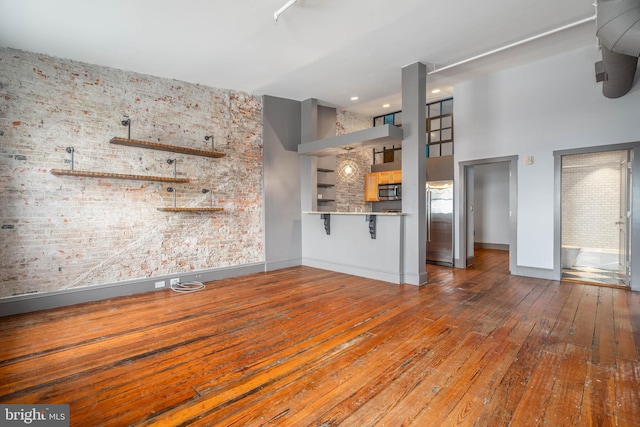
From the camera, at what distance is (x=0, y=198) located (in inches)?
144

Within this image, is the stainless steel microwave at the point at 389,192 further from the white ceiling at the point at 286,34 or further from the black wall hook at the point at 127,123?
the black wall hook at the point at 127,123

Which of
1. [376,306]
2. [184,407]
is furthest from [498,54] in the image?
[184,407]

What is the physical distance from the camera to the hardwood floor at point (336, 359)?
181 centimetres

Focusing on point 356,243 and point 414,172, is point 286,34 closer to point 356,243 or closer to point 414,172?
point 414,172

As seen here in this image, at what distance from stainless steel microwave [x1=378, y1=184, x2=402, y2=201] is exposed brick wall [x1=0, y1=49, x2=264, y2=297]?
3531 mm

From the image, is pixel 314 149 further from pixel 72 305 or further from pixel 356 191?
pixel 72 305

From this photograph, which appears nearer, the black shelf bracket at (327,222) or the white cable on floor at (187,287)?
the white cable on floor at (187,287)

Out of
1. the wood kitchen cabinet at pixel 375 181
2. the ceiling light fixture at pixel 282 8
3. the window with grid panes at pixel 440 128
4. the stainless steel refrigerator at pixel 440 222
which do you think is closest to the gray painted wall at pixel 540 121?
the window with grid panes at pixel 440 128

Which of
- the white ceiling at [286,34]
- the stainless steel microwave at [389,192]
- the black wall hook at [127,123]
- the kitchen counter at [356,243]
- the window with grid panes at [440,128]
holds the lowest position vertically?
the kitchen counter at [356,243]

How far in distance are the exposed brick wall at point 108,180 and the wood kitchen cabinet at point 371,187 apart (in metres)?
3.38

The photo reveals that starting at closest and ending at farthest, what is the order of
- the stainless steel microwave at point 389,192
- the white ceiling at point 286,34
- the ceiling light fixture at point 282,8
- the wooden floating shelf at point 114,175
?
the ceiling light fixture at point 282,8, the white ceiling at point 286,34, the wooden floating shelf at point 114,175, the stainless steel microwave at point 389,192

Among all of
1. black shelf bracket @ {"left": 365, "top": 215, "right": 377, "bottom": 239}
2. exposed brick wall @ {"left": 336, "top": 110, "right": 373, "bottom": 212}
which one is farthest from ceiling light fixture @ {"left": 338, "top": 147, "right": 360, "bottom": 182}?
black shelf bracket @ {"left": 365, "top": 215, "right": 377, "bottom": 239}

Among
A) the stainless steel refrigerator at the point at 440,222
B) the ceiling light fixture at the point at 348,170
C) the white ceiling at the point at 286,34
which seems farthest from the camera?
the ceiling light fixture at the point at 348,170

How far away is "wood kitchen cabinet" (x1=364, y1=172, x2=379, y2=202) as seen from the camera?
26.0 ft
